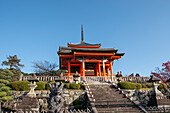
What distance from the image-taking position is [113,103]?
1025cm

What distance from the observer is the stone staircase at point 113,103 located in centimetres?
934

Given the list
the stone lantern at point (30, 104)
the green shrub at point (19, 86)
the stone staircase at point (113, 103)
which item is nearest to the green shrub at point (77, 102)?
the stone staircase at point (113, 103)

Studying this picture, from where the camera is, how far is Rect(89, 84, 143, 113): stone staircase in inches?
368

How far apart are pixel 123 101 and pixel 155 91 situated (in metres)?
3.97

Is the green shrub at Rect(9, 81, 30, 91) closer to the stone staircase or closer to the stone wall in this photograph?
the stone wall

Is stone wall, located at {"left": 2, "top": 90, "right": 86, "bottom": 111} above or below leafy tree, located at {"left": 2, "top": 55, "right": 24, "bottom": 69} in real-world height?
below

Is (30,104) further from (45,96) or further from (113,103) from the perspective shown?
(113,103)

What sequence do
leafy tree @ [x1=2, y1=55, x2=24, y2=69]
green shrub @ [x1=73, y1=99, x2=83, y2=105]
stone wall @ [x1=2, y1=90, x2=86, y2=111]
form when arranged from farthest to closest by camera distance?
leafy tree @ [x1=2, y1=55, x2=24, y2=69] → green shrub @ [x1=73, y1=99, x2=83, y2=105] → stone wall @ [x1=2, y1=90, x2=86, y2=111]

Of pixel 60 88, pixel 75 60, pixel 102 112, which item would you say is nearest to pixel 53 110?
pixel 60 88

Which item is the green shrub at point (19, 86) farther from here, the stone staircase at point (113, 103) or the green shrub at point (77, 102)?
the stone staircase at point (113, 103)

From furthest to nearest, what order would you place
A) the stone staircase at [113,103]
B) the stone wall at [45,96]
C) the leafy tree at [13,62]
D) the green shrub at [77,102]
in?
1. the leafy tree at [13,62]
2. the green shrub at [77,102]
3. the stone wall at [45,96]
4. the stone staircase at [113,103]

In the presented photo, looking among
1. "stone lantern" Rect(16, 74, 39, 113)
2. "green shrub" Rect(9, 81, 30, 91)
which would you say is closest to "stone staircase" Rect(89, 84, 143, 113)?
"stone lantern" Rect(16, 74, 39, 113)

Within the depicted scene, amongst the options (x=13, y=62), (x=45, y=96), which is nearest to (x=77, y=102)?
(x=45, y=96)

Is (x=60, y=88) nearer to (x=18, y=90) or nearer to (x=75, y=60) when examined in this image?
(x=18, y=90)
